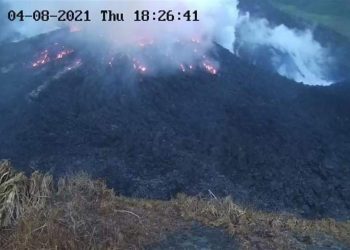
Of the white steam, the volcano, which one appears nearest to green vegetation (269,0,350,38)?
the white steam

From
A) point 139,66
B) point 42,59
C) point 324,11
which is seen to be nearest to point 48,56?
point 42,59

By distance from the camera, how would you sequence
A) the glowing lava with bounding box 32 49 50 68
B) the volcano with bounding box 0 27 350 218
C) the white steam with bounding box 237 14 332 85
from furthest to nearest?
the white steam with bounding box 237 14 332 85 < the glowing lava with bounding box 32 49 50 68 < the volcano with bounding box 0 27 350 218

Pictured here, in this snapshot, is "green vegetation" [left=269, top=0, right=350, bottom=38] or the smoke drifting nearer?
the smoke drifting

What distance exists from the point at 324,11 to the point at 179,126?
32284 mm

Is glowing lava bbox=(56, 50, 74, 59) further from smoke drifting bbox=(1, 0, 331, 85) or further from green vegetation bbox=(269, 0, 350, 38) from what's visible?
green vegetation bbox=(269, 0, 350, 38)

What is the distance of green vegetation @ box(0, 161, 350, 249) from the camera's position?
7008 millimetres

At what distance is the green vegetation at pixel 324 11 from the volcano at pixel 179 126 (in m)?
17.7

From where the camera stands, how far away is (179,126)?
20188 mm

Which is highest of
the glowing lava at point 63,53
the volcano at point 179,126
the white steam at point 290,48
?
the glowing lava at point 63,53

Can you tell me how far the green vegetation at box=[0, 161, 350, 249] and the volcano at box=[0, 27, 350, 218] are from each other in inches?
285

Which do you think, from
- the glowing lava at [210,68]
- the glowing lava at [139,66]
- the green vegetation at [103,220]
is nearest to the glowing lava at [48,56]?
the glowing lava at [139,66]

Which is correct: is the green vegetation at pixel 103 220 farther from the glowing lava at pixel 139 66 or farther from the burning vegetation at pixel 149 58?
the burning vegetation at pixel 149 58

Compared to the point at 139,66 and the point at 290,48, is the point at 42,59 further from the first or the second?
the point at 290,48

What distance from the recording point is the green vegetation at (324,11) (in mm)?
43562
